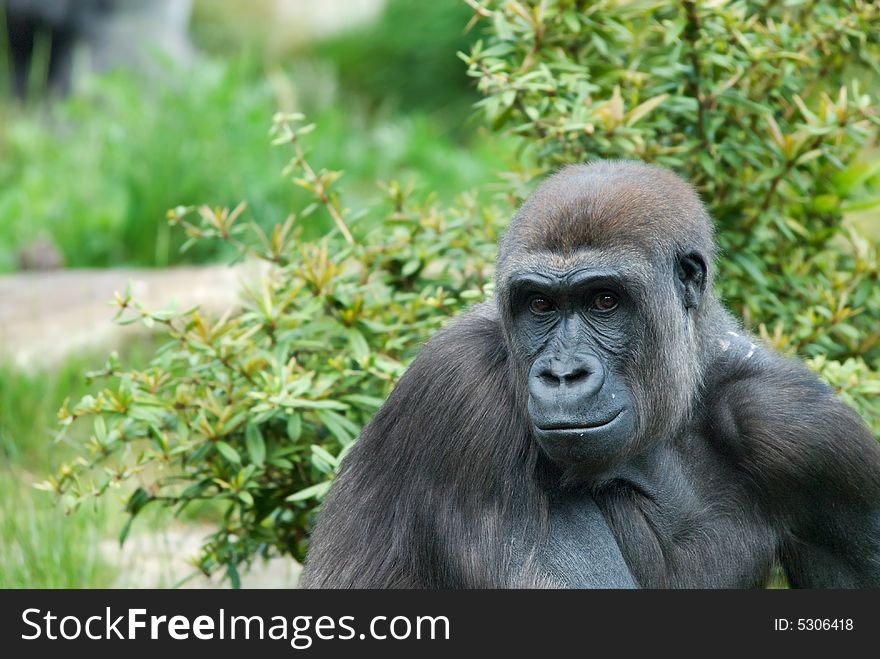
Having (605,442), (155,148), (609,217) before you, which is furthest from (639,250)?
(155,148)

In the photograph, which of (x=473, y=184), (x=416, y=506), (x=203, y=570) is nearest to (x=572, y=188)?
(x=416, y=506)

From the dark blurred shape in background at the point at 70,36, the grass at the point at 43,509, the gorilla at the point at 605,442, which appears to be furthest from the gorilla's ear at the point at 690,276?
the dark blurred shape in background at the point at 70,36

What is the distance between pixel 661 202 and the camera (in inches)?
159

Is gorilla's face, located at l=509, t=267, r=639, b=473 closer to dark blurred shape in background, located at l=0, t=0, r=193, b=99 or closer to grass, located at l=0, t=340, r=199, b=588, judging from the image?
grass, located at l=0, t=340, r=199, b=588

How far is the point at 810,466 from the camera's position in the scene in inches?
164

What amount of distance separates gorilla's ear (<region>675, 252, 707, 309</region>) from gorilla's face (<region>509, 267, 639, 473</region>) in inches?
11.3

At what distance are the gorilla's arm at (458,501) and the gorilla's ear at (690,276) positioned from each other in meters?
0.61

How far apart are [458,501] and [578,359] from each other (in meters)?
0.65

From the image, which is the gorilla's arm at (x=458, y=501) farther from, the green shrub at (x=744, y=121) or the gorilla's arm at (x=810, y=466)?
the green shrub at (x=744, y=121)

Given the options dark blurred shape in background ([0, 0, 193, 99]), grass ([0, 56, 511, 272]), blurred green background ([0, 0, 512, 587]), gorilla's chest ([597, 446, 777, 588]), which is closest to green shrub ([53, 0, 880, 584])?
blurred green background ([0, 0, 512, 587])

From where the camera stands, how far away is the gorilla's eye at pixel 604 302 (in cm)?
389

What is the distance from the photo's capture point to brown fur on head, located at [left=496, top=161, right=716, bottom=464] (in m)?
3.87
